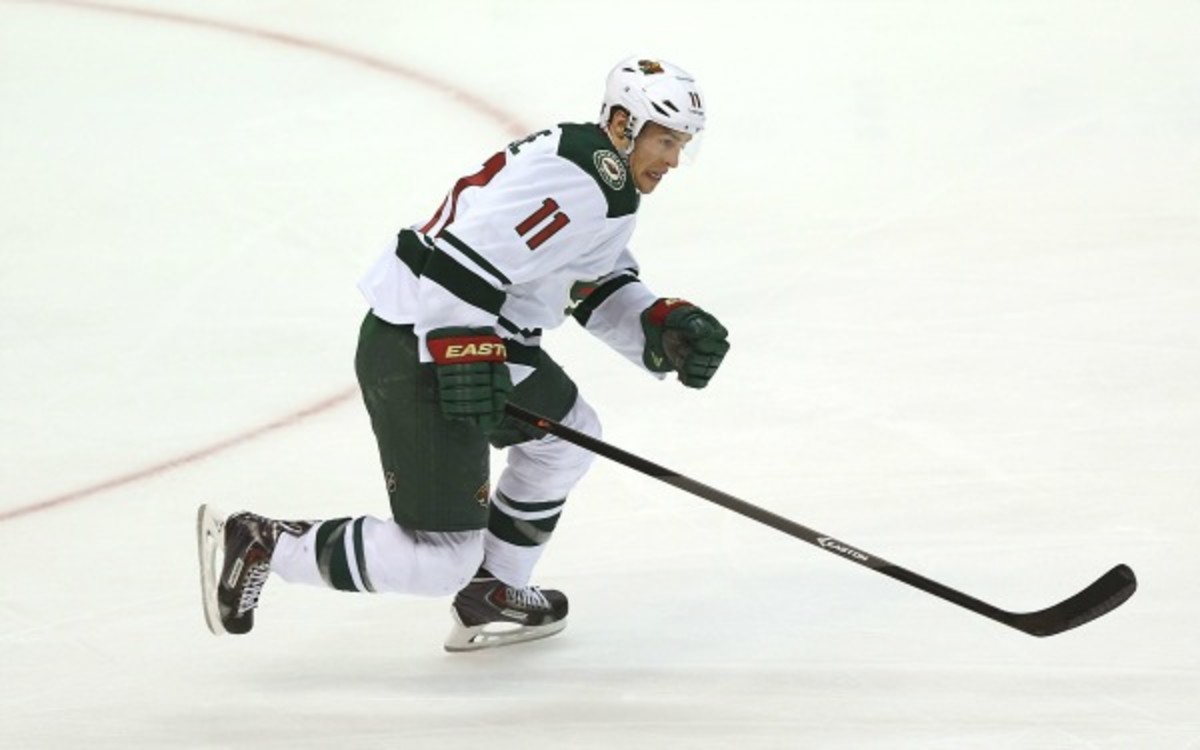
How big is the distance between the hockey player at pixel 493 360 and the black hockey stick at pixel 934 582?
16 cm

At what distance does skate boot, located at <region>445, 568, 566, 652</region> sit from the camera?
170 inches

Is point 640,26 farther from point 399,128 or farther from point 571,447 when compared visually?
point 571,447

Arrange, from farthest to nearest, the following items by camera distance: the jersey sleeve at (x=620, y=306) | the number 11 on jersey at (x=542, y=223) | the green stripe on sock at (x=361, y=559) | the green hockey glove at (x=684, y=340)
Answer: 1. the jersey sleeve at (x=620, y=306)
2. the green hockey glove at (x=684, y=340)
3. the green stripe on sock at (x=361, y=559)
4. the number 11 on jersey at (x=542, y=223)

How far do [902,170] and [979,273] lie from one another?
715 mm

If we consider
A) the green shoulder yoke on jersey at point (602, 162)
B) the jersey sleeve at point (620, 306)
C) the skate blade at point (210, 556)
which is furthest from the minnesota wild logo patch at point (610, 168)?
the skate blade at point (210, 556)

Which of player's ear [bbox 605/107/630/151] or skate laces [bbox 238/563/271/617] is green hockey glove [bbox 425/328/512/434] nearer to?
player's ear [bbox 605/107/630/151]

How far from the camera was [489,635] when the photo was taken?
4.33 metres

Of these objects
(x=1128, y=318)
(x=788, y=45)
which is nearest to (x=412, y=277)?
(x=1128, y=318)

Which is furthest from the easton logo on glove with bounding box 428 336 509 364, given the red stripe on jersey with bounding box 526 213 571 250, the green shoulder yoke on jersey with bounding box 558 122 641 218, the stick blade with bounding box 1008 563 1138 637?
the stick blade with bounding box 1008 563 1138 637

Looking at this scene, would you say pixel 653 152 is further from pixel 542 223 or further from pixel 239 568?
pixel 239 568

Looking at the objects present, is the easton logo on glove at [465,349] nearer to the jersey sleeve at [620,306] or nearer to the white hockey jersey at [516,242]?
the white hockey jersey at [516,242]

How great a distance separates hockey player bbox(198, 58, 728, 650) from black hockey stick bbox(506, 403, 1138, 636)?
16 cm

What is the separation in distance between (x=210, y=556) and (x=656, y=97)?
109 centimetres

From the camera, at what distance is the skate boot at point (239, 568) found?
162 inches
